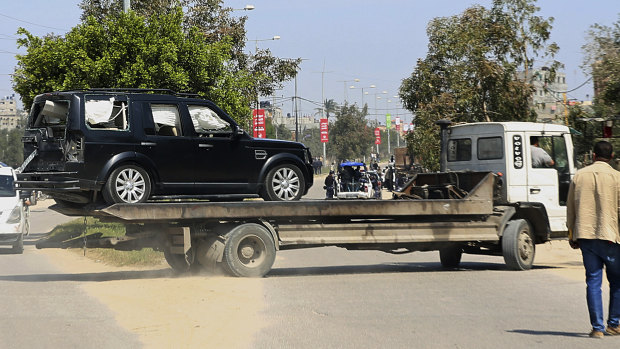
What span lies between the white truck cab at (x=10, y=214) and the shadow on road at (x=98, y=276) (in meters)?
6.28

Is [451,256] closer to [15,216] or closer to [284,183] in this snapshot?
[284,183]

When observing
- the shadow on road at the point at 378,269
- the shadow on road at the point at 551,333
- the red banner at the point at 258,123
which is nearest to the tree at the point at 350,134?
the red banner at the point at 258,123

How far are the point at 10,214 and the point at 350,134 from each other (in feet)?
256

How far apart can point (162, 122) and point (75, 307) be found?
3.49 meters

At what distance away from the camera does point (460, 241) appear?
46.6ft

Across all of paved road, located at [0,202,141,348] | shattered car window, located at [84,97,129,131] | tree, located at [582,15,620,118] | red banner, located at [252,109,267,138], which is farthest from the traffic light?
red banner, located at [252,109,267,138]

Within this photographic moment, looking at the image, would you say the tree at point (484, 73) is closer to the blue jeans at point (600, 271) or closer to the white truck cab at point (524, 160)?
the white truck cab at point (524, 160)

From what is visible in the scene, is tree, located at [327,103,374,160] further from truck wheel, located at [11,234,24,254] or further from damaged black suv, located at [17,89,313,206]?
damaged black suv, located at [17,89,313,206]

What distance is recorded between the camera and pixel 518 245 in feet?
48.3

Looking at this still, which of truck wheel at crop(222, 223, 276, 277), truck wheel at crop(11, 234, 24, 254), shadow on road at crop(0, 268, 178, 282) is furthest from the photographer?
truck wheel at crop(11, 234, 24, 254)

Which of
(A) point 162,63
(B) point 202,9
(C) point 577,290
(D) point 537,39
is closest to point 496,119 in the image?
(D) point 537,39

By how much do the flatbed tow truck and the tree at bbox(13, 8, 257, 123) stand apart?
7860 millimetres

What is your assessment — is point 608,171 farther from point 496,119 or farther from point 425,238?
point 496,119

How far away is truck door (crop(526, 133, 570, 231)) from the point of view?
49.6ft
